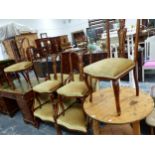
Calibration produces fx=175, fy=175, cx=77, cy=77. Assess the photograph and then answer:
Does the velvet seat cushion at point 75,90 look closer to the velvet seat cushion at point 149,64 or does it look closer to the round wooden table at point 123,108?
the round wooden table at point 123,108

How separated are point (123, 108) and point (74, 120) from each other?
655 millimetres

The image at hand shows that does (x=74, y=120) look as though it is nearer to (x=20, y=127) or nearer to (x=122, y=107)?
(x=122, y=107)

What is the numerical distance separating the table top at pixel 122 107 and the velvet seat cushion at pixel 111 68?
0.29 m

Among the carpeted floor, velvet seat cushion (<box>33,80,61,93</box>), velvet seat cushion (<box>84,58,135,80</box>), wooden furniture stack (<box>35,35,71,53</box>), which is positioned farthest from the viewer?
wooden furniture stack (<box>35,35,71,53</box>)

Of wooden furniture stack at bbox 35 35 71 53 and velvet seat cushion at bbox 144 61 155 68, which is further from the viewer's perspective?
wooden furniture stack at bbox 35 35 71 53

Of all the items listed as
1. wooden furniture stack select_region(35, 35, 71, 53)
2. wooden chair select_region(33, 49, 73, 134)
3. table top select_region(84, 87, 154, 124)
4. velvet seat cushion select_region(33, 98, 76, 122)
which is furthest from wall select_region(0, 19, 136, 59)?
table top select_region(84, 87, 154, 124)

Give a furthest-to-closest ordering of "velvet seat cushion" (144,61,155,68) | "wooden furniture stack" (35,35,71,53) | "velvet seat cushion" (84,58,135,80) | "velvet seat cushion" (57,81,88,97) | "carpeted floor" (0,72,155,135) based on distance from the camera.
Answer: "wooden furniture stack" (35,35,71,53)
"velvet seat cushion" (144,61,155,68)
"carpeted floor" (0,72,155,135)
"velvet seat cushion" (57,81,88,97)
"velvet seat cushion" (84,58,135,80)

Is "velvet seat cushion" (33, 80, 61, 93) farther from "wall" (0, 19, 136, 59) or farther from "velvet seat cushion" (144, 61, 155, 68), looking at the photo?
"wall" (0, 19, 136, 59)

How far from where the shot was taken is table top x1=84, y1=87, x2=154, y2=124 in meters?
1.23

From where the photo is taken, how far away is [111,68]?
1.24 meters

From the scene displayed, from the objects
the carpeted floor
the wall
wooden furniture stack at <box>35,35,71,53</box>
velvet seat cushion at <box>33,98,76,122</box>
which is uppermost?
the wall

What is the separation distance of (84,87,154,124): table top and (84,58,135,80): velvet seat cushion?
29 cm

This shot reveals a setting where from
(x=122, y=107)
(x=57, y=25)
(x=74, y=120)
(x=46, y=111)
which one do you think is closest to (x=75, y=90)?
(x=74, y=120)
